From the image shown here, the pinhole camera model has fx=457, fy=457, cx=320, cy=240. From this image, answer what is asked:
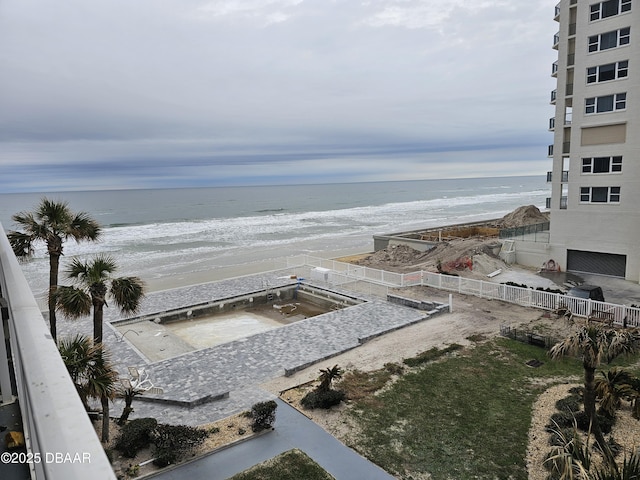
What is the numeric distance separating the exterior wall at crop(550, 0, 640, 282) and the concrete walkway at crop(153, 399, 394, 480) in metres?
22.7

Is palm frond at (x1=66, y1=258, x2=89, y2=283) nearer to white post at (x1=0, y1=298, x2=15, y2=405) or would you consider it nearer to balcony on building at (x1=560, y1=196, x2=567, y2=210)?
white post at (x1=0, y1=298, x2=15, y2=405)

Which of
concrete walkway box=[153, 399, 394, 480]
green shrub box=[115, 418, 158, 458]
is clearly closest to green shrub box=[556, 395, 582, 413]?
concrete walkway box=[153, 399, 394, 480]

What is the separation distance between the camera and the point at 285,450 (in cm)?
953

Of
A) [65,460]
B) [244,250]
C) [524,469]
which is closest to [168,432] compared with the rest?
[524,469]

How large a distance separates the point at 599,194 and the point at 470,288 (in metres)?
11.0

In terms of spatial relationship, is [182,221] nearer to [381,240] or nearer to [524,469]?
[381,240]

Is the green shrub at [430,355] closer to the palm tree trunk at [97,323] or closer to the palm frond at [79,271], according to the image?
the palm tree trunk at [97,323]

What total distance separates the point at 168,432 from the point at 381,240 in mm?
29930

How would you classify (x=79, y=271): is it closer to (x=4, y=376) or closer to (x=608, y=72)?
(x=4, y=376)

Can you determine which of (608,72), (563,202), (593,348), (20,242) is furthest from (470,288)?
(20,242)

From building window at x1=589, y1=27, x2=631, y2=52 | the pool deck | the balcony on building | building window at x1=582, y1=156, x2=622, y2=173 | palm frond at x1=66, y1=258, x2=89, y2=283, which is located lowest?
the pool deck

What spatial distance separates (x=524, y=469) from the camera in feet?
28.6

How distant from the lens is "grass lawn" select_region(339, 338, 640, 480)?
8969 mm

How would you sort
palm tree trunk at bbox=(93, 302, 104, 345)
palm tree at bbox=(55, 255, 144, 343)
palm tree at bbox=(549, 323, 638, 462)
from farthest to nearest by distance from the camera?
palm tree trunk at bbox=(93, 302, 104, 345)
palm tree at bbox=(55, 255, 144, 343)
palm tree at bbox=(549, 323, 638, 462)
